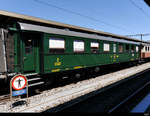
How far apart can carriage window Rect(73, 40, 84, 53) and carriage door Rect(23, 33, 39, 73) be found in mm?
2568

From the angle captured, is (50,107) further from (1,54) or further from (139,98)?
(139,98)

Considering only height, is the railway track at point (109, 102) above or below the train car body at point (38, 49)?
below

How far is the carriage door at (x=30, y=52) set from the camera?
611 cm

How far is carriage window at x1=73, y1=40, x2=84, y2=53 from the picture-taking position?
7943mm

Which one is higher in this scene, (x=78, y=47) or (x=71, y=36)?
(x=71, y=36)

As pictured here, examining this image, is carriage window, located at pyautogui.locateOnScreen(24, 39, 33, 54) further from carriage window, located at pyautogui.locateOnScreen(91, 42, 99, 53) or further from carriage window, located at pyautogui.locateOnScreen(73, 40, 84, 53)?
carriage window, located at pyautogui.locateOnScreen(91, 42, 99, 53)

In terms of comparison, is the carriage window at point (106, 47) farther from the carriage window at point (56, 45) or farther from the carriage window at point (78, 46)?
the carriage window at point (56, 45)

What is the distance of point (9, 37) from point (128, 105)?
6416 mm

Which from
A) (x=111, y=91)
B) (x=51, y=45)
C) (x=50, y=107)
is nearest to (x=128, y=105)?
(x=111, y=91)

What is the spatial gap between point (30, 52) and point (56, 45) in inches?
58.6

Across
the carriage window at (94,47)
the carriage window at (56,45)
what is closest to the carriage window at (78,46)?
the carriage window at (56,45)

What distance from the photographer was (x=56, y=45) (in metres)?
6.93

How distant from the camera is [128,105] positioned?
16.4ft

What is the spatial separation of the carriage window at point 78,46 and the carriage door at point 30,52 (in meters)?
2.57
